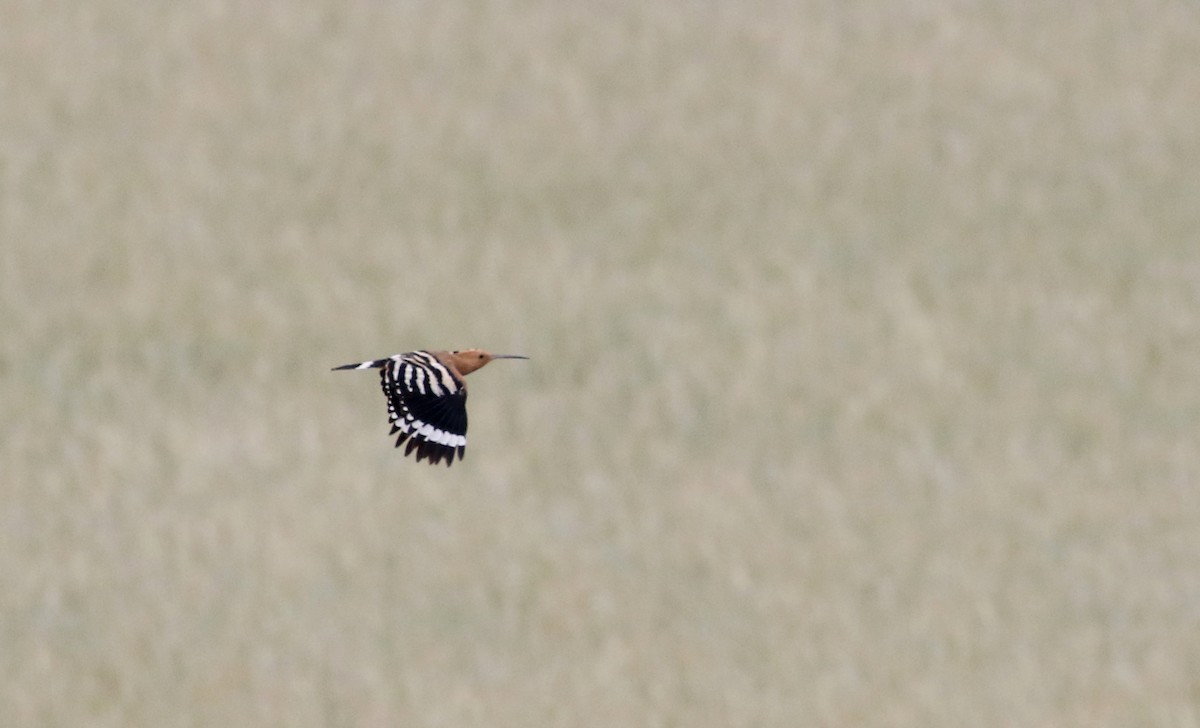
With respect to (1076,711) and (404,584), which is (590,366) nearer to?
(404,584)

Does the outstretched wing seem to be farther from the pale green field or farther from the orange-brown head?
the pale green field

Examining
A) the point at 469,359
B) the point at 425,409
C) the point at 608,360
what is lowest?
the point at 425,409

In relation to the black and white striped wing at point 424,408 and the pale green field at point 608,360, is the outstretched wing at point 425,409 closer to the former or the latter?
the black and white striped wing at point 424,408

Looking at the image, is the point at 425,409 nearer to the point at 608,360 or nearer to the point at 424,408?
the point at 424,408

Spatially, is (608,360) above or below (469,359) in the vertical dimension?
above

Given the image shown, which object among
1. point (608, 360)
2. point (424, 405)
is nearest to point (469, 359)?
point (424, 405)

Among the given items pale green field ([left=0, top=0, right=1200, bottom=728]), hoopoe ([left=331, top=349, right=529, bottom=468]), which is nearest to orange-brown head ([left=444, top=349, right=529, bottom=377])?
hoopoe ([left=331, top=349, right=529, bottom=468])
